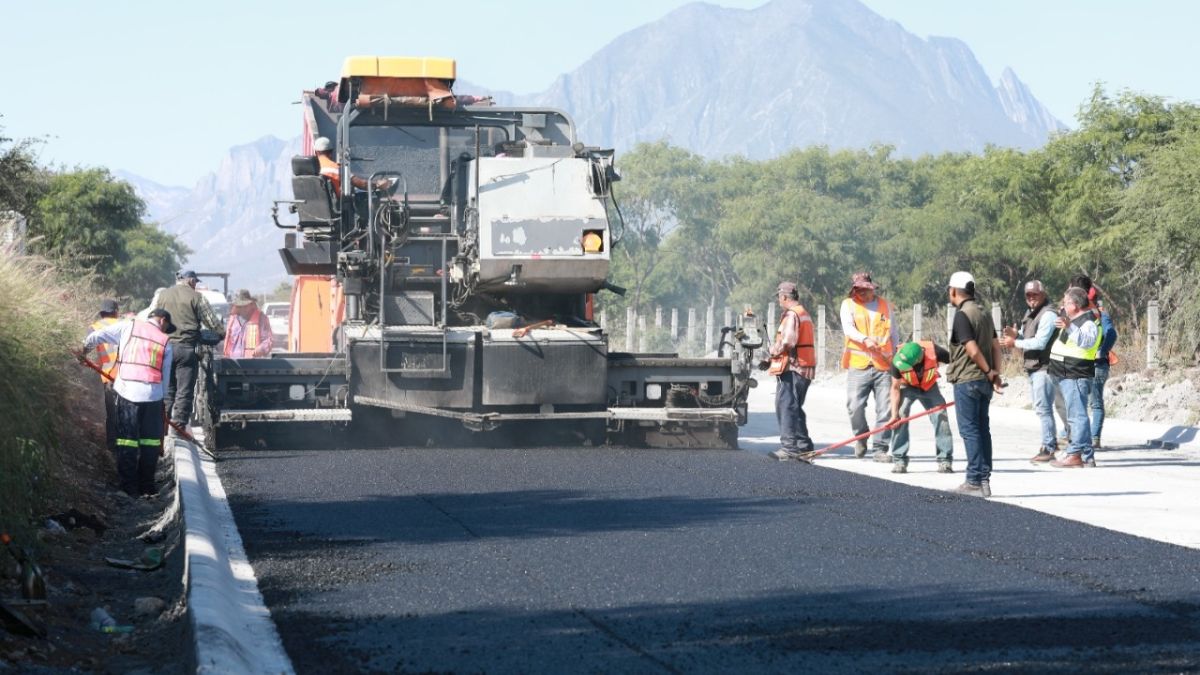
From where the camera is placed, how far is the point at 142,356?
12570mm

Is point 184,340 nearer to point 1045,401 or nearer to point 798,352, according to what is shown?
point 798,352

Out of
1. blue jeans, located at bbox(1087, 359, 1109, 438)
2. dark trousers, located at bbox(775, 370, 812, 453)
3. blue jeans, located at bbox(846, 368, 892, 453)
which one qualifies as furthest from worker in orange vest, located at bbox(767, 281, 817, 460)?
blue jeans, located at bbox(1087, 359, 1109, 438)

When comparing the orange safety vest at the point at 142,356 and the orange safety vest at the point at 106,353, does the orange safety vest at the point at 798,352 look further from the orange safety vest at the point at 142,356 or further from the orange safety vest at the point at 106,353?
the orange safety vest at the point at 106,353

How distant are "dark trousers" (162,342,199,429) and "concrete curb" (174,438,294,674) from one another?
4363 mm

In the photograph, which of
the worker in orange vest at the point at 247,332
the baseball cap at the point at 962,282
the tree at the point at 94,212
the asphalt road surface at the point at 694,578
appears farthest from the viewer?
the tree at the point at 94,212

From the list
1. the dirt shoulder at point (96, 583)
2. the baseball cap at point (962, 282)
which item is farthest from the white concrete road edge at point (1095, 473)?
the dirt shoulder at point (96, 583)

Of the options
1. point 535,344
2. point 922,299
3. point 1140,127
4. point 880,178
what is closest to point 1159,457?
point 535,344

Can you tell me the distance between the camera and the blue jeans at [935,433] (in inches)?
548

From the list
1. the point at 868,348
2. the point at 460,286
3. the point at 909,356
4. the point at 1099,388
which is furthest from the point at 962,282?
the point at 460,286

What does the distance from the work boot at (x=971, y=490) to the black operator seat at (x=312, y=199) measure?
6.11m

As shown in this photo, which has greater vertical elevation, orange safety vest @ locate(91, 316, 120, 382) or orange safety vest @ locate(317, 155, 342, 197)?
orange safety vest @ locate(317, 155, 342, 197)

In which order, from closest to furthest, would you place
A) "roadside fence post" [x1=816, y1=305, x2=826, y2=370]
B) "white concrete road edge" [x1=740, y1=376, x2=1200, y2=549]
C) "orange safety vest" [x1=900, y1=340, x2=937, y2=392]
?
1. "white concrete road edge" [x1=740, y1=376, x2=1200, y2=549]
2. "orange safety vest" [x1=900, y1=340, x2=937, y2=392]
3. "roadside fence post" [x1=816, y1=305, x2=826, y2=370]

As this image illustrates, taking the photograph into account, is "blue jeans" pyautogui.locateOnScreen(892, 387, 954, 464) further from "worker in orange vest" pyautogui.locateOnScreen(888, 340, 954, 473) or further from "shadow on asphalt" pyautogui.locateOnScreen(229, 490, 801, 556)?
"shadow on asphalt" pyautogui.locateOnScreen(229, 490, 801, 556)

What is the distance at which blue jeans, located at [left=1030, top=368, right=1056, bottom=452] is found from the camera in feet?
48.7
